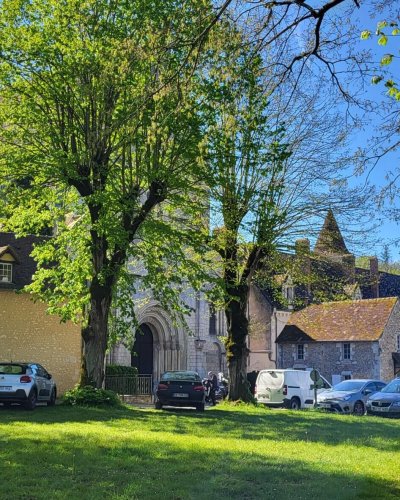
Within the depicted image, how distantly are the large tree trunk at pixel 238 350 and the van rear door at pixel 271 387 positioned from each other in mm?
5472

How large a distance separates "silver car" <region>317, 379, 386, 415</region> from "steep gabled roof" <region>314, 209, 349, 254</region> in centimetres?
748

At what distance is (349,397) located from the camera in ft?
97.1

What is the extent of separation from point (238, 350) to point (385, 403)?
7014 millimetres

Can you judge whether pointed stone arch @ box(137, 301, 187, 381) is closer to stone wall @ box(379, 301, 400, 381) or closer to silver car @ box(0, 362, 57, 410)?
stone wall @ box(379, 301, 400, 381)

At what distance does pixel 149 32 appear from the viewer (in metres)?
9.76

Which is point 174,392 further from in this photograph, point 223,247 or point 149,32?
point 149,32

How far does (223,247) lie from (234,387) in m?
5.73

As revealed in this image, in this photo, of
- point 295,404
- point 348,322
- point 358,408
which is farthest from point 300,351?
point 358,408

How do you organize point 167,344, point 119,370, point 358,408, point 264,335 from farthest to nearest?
point 264,335
point 167,344
point 119,370
point 358,408

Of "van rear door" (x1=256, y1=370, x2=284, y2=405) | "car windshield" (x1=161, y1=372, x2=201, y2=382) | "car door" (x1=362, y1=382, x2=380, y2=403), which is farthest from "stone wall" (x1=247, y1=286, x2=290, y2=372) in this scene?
"car windshield" (x1=161, y1=372, x2=201, y2=382)

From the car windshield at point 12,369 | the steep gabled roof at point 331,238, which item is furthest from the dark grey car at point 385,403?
the car windshield at point 12,369

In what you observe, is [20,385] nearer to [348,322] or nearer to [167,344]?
[167,344]

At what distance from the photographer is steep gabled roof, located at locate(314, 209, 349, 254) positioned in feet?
82.9

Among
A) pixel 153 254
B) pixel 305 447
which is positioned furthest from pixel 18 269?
pixel 305 447
